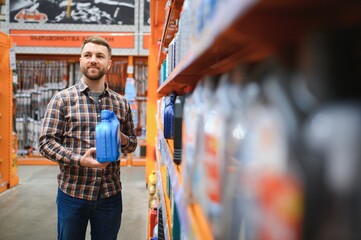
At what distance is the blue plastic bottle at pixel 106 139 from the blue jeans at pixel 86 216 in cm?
35

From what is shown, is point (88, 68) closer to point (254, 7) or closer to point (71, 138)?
point (71, 138)

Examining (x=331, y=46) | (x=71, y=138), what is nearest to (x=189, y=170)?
(x=331, y=46)

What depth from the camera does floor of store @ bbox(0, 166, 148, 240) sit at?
400 centimetres

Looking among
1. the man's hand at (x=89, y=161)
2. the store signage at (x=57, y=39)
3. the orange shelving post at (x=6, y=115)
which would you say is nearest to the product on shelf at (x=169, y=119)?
the man's hand at (x=89, y=161)

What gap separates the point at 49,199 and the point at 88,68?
10.8 ft

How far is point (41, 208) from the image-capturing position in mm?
4883

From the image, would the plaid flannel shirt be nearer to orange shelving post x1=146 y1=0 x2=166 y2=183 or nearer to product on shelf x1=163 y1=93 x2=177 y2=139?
product on shelf x1=163 y1=93 x2=177 y2=139

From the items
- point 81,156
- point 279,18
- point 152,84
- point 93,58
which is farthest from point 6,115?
point 279,18

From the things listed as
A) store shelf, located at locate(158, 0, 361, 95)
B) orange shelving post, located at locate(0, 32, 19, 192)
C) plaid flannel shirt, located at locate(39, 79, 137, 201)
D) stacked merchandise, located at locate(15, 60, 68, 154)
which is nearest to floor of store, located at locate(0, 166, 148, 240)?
orange shelving post, located at locate(0, 32, 19, 192)

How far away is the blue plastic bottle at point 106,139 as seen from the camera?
232 centimetres

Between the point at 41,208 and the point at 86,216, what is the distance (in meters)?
2.65

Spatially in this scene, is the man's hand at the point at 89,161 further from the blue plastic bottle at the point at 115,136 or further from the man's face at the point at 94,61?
the man's face at the point at 94,61

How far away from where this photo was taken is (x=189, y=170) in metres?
1.06

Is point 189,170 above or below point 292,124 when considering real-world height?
below
